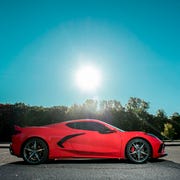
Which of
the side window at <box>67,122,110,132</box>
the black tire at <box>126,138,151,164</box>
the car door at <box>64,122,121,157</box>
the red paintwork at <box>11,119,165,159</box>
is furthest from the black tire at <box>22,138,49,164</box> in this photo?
the black tire at <box>126,138,151,164</box>

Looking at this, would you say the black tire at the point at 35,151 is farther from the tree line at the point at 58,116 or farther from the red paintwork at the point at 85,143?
the tree line at the point at 58,116

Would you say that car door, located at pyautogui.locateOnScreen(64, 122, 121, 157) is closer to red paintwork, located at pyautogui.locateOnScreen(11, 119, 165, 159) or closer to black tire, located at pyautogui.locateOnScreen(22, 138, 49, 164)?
red paintwork, located at pyautogui.locateOnScreen(11, 119, 165, 159)

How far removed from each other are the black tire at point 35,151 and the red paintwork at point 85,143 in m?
0.12

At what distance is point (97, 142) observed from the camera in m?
7.94

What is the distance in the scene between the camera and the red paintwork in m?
7.92

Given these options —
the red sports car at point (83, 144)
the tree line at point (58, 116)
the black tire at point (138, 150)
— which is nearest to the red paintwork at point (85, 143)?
the red sports car at point (83, 144)

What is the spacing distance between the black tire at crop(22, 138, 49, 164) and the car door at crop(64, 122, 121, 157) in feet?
2.68

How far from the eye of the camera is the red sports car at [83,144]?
311 inches

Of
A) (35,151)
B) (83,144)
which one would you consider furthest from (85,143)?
(35,151)

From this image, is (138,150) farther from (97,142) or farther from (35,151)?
(35,151)

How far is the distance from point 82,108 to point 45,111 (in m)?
6.23

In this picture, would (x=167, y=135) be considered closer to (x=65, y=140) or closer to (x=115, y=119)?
(x=115, y=119)

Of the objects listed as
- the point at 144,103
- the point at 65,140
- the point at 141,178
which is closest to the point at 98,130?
the point at 65,140

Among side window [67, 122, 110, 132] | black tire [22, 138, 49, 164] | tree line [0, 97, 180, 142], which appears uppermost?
tree line [0, 97, 180, 142]
